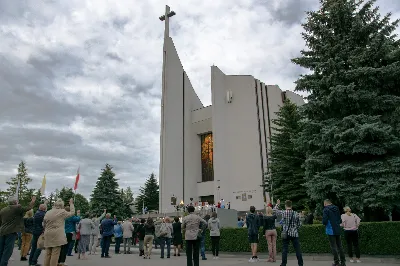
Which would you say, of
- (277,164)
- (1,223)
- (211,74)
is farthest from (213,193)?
(1,223)

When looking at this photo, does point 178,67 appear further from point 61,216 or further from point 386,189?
point 61,216

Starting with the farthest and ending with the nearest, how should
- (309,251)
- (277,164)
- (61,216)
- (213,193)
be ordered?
(213,193) < (277,164) < (309,251) < (61,216)

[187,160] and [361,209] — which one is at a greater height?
[187,160]

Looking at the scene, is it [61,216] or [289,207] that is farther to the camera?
[289,207]

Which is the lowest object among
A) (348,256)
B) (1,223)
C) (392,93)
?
(348,256)

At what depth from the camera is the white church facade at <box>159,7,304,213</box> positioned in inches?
1512

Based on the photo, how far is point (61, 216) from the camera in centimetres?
630

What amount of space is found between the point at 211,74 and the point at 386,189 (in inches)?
1250

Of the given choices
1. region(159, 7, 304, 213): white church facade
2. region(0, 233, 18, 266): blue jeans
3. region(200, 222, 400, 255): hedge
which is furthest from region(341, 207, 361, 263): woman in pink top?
region(159, 7, 304, 213): white church facade

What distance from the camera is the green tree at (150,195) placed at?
52481 millimetres

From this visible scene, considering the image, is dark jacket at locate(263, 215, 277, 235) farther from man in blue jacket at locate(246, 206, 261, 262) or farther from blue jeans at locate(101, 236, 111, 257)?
blue jeans at locate(101, 236, 111, 257)

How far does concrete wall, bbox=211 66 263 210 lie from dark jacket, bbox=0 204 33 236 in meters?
30.8

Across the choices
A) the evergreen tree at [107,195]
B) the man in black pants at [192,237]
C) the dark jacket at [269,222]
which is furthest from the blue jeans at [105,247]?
the evergreen tree at [107,195]

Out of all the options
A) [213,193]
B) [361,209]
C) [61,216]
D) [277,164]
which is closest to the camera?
[61,216]
